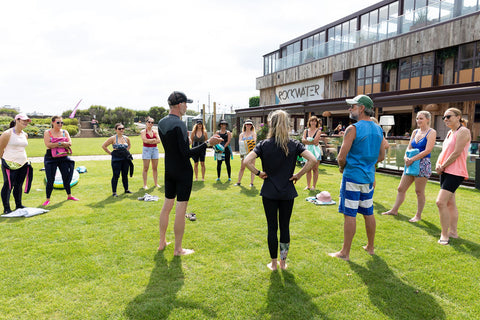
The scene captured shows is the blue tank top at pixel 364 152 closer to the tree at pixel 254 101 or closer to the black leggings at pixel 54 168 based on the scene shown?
the black leggings at pixel 54 168

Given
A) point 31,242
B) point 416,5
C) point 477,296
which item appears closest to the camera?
point 477,296

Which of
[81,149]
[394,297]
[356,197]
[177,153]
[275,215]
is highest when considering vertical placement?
[177,153]

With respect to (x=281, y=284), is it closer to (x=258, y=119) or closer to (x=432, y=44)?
(x=432, y=44)

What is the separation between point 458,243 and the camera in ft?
13.8

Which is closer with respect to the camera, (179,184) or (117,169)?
(179,184)

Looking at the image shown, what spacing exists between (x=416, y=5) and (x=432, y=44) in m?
3.45

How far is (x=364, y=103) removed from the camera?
134 inches

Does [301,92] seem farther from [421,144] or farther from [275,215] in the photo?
[275,215]

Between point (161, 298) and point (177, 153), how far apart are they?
1.57 metres

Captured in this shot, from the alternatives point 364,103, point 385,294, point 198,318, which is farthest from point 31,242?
point 364,103

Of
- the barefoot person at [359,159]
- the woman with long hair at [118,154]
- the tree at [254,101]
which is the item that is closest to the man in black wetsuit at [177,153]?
A: the barefoot person at [359,159]

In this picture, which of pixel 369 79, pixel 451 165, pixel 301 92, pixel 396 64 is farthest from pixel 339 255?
pixel 301 92

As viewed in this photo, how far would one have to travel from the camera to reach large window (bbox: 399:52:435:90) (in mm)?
16659

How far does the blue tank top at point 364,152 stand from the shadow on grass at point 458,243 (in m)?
1.90
